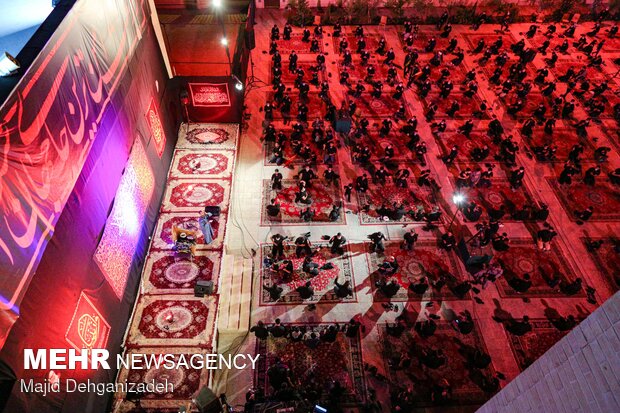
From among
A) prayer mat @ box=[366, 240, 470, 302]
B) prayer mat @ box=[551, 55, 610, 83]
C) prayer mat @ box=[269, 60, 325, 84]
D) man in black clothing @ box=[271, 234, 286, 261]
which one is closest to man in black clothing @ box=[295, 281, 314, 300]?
man in black clothing @ box=[271, 234, 286, 261]

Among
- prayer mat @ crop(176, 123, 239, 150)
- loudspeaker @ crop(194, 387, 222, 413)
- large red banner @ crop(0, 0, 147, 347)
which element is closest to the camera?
large red banner @ crop(0, 0, 147, 347)

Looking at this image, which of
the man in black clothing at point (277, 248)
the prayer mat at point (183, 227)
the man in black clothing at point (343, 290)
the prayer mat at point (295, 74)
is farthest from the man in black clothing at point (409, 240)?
the prayer mat at point (295, 74)

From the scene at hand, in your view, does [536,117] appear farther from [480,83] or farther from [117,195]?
[117,195]

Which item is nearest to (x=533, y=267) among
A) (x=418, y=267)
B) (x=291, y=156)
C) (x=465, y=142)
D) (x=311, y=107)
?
(x=418, y=267)

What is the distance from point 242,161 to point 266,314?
596 cm

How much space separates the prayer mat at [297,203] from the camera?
12000mm

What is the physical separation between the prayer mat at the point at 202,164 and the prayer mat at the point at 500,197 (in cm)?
780

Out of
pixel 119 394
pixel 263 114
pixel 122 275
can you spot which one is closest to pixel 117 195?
pixel 122 275

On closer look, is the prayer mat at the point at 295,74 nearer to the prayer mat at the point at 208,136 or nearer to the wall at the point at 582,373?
the prayer mat at the point at 208,136

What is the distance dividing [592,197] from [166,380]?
14115 mm

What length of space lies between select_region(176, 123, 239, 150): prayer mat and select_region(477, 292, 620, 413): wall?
1131 cm

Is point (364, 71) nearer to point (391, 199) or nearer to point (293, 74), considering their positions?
point (293, 74)

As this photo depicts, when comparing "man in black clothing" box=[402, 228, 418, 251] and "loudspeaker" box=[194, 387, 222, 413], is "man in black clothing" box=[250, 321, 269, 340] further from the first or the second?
"man in black clothing" box=[402, 228, 418, 251]

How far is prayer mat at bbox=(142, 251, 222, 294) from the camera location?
9.71 meters
